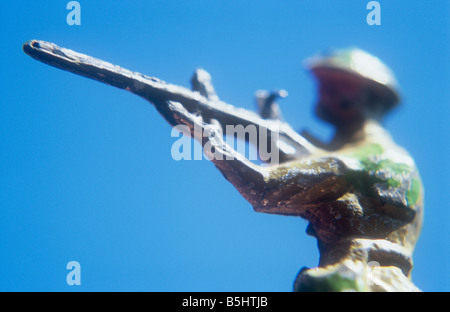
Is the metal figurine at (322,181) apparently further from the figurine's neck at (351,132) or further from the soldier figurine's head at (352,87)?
the soldier figurine's head at (352,87)

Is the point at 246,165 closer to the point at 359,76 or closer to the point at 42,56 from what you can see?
the point at 42,56

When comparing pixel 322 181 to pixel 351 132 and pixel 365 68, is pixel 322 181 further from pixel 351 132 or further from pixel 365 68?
pixel 365 68

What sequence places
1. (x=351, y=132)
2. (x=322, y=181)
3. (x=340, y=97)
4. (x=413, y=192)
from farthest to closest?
1. (x=340, y=97)
2. (x=351, y=132)
3. (x=413, y=192)
4. (x=322, y=181)

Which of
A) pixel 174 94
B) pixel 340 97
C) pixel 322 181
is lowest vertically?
pixel 322 181

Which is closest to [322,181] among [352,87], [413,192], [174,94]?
[413,192]
